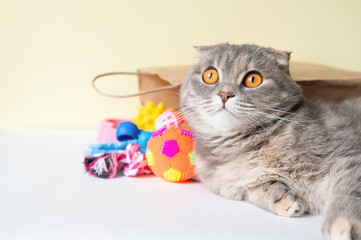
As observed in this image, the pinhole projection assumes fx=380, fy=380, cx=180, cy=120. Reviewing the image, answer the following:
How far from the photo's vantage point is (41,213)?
122cm

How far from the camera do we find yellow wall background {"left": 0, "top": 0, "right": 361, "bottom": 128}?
2422mm

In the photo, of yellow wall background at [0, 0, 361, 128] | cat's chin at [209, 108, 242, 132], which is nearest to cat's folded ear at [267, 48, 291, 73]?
cat's chin at [209, 108, 242, 132]

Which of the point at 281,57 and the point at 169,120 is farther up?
the point at 281,57

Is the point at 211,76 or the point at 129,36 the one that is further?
the point at 129,36

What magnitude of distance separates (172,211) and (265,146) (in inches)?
15.2

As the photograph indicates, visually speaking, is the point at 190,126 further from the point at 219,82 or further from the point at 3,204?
the point at 3,204

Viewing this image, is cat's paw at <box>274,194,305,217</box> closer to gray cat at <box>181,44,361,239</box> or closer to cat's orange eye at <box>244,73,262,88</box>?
gray cat at <box>181,44,361,239</box>

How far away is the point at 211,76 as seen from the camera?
1397 mm

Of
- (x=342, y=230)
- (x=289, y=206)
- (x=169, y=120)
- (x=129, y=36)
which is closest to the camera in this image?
(x=342, y=230)

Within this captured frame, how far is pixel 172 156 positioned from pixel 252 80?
43 centimetres

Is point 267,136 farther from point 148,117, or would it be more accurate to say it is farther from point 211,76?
point 148,117

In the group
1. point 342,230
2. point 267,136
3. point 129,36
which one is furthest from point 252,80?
point 129,36

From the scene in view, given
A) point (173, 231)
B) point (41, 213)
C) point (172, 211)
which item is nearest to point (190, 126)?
point (172, 211)

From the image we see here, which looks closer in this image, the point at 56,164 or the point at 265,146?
the point at 265,146
